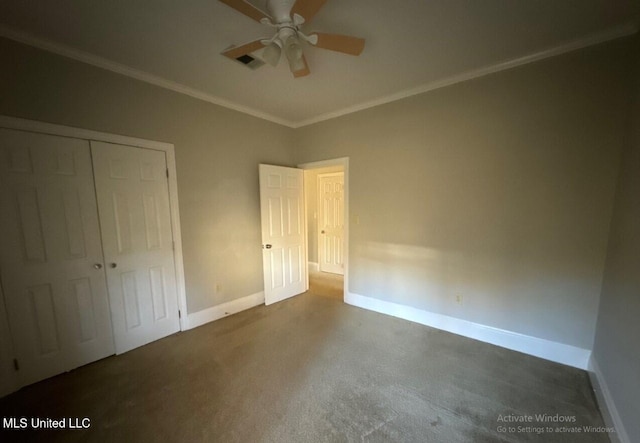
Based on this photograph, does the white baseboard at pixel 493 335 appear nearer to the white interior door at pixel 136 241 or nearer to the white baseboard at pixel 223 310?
the white baseboard at pixel 223 310

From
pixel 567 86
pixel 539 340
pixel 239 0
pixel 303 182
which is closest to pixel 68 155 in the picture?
pixel 239 0

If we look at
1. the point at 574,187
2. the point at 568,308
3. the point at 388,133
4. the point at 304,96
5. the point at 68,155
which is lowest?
the point at 568,308

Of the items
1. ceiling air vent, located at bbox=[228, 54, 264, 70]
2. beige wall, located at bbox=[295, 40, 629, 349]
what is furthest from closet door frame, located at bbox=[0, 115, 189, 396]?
beige wall, located at bbox=[295, 40, 629, 349]

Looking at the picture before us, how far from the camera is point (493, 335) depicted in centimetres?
242

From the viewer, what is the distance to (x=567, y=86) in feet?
6.44

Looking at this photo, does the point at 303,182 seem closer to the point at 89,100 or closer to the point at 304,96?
the point at 304,96

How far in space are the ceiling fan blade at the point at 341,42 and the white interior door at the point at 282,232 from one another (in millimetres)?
1890

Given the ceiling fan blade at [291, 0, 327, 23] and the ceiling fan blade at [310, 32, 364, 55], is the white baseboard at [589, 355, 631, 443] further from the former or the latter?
the ceiling fan blade at [291, 0, 327, 23]

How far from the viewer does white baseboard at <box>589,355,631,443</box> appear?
1.40 metres

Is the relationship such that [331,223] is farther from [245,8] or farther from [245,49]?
[245,8]

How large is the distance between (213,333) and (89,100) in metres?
2.54

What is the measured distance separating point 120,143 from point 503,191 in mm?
3685

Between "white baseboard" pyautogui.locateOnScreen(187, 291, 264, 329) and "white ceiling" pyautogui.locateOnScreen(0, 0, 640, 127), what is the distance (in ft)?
8.49

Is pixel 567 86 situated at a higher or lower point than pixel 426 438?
higher
